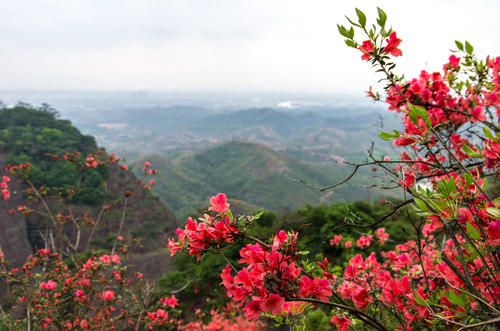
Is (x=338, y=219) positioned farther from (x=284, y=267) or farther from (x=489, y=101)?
(x=284, y=267)

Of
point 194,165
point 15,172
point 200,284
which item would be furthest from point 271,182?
point 15,172

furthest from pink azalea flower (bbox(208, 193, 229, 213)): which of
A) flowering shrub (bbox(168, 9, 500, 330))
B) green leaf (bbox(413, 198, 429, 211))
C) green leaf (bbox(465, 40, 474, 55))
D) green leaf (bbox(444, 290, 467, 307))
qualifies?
green leaf (bbox(465, 40, 474, 55))

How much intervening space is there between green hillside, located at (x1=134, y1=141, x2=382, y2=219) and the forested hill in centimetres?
1912

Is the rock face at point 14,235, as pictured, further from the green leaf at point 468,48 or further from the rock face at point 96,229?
the green leaf at point 468,48

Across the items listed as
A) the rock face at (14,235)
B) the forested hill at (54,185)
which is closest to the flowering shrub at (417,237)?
the forested hill at (54,185)

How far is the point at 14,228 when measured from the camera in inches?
775

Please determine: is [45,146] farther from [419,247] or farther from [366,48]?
[419,247]

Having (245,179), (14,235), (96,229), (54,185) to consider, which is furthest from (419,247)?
(245,179)

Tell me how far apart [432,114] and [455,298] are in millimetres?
1176

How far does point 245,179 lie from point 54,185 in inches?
1960

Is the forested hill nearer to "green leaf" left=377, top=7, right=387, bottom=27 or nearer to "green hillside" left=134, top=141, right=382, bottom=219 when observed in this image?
"green hillside" left=134, top=141, right=382, bottom=219

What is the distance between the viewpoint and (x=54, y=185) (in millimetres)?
24781

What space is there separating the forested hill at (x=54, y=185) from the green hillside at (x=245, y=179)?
753 inches

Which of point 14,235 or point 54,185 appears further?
point 54,185
